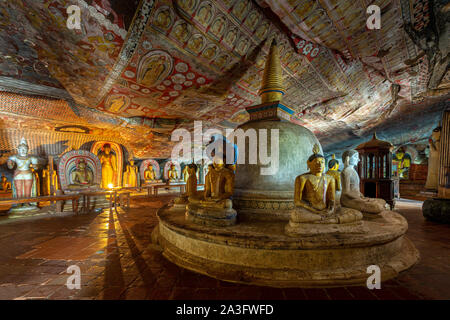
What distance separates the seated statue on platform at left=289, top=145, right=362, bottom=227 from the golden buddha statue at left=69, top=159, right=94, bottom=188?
946 centimetres

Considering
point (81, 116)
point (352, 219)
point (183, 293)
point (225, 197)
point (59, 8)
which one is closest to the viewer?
point (183, 293)

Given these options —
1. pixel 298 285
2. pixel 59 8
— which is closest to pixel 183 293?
pixel 298 285

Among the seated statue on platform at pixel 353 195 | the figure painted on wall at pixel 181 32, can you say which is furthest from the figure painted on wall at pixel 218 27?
the seated statue on platform at pixel 353 195

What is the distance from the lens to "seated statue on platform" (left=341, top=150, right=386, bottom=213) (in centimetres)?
353

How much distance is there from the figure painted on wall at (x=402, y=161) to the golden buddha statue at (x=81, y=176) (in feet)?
87.5

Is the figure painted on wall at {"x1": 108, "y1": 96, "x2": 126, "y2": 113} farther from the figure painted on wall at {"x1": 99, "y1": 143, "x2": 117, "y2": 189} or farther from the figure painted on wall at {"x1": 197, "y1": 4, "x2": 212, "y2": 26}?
the figure painted on wall at {"x1": 197, "y1": 4, "x2": 212, "y2": 26}

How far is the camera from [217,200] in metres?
3.14

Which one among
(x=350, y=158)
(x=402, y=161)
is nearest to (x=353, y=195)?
(x=350, y=158)

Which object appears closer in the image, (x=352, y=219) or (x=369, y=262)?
(x=369, y=262)

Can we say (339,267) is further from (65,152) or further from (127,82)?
(65,152)

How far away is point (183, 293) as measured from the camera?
80.1 inches

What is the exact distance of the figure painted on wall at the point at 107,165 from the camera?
10172 mm

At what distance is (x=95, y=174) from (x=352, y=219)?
10.6 metres

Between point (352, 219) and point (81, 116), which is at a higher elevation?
point (81, 116)
